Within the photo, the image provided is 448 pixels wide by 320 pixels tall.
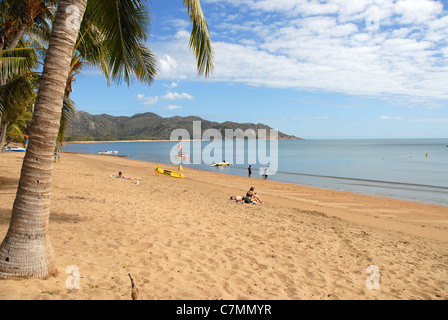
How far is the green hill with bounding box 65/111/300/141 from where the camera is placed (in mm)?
148250

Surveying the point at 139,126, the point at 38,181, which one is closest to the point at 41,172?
the point at 38,181

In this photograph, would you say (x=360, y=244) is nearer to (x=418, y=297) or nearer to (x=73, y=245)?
(x=418, y=297)

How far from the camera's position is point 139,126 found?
7028 inches

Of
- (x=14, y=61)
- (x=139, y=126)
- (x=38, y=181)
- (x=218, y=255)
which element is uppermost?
(x=139, y=126)

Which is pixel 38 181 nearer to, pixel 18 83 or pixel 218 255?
pixel 218 255

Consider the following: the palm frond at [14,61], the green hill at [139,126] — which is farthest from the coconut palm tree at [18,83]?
the green hill at [139,126]

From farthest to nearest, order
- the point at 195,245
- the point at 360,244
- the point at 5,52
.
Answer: the point at 5,52 → the point at 360,244 → the point at 195,245

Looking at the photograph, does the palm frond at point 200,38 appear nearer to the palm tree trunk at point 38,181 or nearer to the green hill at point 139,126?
the palm tree trunk at point 38,181

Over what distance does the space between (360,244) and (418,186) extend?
19.9 meters

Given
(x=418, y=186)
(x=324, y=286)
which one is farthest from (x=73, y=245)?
(x=418, y=186)

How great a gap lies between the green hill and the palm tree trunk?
5654 inches

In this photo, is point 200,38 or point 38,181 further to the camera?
point 200,38

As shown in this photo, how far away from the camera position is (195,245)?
5.26 m

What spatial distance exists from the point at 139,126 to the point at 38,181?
605 ft
